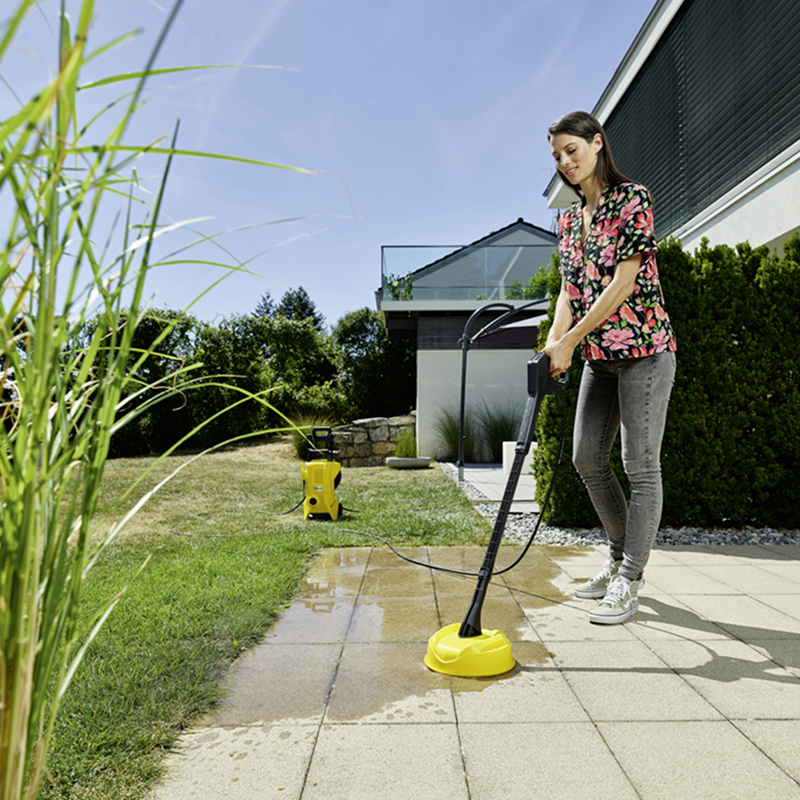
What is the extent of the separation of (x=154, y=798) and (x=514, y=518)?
12.9ft

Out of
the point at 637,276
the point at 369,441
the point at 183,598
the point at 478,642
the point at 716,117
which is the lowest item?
the point at 183,598

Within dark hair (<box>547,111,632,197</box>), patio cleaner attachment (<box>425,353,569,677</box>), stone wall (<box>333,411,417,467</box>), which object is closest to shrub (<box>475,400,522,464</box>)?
stone wall (<box>333,411,417,467</box>)

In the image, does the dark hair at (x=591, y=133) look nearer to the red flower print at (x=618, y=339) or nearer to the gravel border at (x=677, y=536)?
the red flower print at (x=618, y=339)

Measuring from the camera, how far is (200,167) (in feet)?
2.64

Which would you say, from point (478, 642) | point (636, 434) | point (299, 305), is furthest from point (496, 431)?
point (299, 305)

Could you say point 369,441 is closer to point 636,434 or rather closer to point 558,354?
point 636,434

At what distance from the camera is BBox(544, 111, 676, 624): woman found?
242cm

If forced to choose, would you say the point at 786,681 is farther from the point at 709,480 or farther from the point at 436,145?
the point at 436,145

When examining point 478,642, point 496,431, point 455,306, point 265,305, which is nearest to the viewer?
point 478,642

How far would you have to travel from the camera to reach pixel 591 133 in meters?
2.51

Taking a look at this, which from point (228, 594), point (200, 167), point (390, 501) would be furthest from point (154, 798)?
point (390, 501)

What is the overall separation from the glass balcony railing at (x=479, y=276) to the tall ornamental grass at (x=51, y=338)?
11.5 m

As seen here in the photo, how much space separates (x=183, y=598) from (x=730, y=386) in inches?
141

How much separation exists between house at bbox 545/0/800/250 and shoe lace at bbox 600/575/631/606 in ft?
14.6
